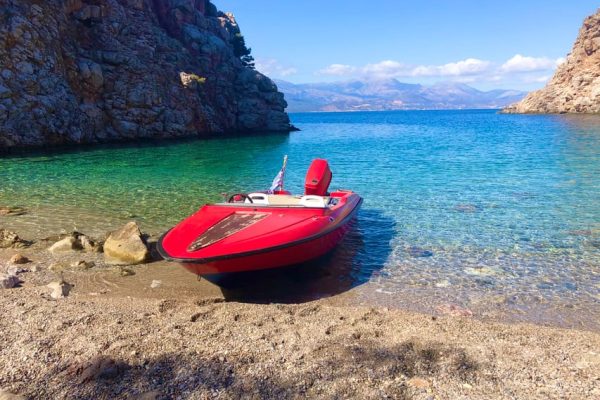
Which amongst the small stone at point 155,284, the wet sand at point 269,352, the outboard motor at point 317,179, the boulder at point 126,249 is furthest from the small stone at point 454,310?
the boulder at point 126,249

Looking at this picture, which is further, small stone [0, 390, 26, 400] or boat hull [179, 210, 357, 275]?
boat hull [179, 210, 357, 275]

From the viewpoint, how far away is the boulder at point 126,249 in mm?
9625

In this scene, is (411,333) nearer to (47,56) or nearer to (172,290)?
(172,290)

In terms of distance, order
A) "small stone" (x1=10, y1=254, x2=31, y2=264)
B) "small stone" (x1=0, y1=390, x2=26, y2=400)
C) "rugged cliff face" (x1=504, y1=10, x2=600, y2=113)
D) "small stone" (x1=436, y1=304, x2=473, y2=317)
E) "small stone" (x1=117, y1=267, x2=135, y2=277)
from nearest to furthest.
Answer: "small stone" (x1=0, y1=390, x2=26, y2=400) < "small stone" (x1=436, y1=304, x2=473, y2=317) < "small stone" (x1=117, y1=267, x2=135, y2=277) < "small stone" (x1=10, y1=254, x2=31, y2=264) < "rugged cliff face" (x1=504, y1=10, x2=600, y2=113)

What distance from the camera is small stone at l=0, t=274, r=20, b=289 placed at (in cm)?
783

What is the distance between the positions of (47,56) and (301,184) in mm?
30734

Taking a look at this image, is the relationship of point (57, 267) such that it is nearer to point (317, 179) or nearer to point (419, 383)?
point (317, 179)

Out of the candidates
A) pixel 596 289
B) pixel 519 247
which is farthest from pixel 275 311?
pixel 519 247

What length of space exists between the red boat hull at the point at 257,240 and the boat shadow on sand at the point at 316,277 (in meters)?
0.39

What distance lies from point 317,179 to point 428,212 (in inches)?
169

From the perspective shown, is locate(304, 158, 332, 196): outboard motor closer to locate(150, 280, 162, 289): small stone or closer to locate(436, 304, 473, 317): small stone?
locate(150, 280, 162, 289): small stone

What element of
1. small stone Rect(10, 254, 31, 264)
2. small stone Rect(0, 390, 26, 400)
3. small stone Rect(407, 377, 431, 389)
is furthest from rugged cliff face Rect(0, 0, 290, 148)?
small stone Rect(407, 377, 431, 389)

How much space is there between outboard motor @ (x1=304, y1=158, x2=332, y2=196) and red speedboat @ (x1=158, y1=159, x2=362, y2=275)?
7.76ft

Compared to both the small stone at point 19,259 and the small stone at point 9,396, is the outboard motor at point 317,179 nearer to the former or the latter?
the small stone at point 19,259
